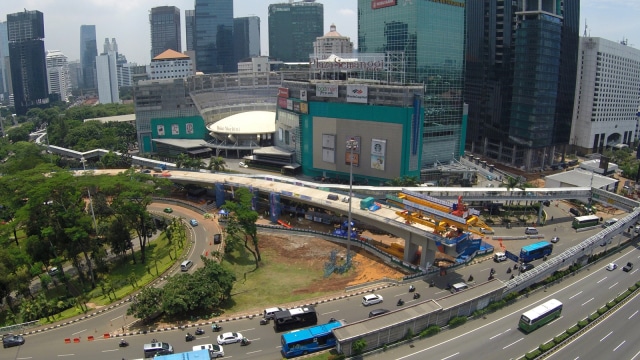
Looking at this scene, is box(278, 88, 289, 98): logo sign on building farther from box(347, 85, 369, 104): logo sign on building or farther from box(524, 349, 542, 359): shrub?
box(524, 349, 542, 359): shrub

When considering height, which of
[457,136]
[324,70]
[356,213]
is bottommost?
[356,213]

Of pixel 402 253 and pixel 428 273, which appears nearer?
pixel 428 273

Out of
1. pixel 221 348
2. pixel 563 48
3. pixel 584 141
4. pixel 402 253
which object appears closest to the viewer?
pixel 221 348

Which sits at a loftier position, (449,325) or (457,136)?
(457,136)

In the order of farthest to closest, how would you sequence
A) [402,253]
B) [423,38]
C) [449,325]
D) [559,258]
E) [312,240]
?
[423,38]
[312,240]
[402,253]
[559,258]
[449,325]

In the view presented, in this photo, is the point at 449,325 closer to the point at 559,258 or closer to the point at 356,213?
the point at 559,258

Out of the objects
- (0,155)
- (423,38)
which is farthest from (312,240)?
(0,155)
